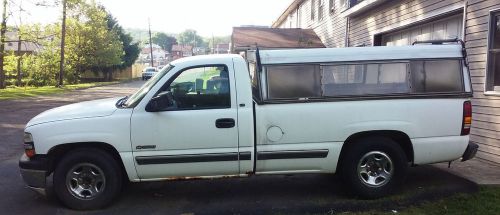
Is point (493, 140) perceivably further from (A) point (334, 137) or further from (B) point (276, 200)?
(B) point (276, 200)

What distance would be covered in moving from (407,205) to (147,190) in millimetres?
3271

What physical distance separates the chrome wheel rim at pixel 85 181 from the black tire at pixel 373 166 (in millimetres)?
2837

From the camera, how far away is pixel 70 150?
5.32 m

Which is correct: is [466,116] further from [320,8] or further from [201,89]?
[320,8]

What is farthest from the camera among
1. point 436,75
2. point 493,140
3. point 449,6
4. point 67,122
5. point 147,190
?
point 449,6

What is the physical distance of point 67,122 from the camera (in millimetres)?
5180

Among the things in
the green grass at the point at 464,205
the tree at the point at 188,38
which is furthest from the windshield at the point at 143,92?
the tree at the point at 188,38

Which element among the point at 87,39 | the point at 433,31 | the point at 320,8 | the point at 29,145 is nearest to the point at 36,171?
the point at 29,145

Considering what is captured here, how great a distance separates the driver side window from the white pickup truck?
12mm

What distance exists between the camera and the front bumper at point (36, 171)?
5.21m

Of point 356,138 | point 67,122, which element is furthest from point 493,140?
point 67,122

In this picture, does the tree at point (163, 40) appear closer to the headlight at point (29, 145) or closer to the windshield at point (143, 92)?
the windshield at point (143, 92)

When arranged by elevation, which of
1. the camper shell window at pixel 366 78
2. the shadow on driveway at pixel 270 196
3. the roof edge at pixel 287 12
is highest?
the roof edge at pixel 287 12

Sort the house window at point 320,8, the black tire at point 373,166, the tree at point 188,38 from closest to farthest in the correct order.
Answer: the black tire at point 373,166, the house window at point 320,8, the tree at point 188,38
